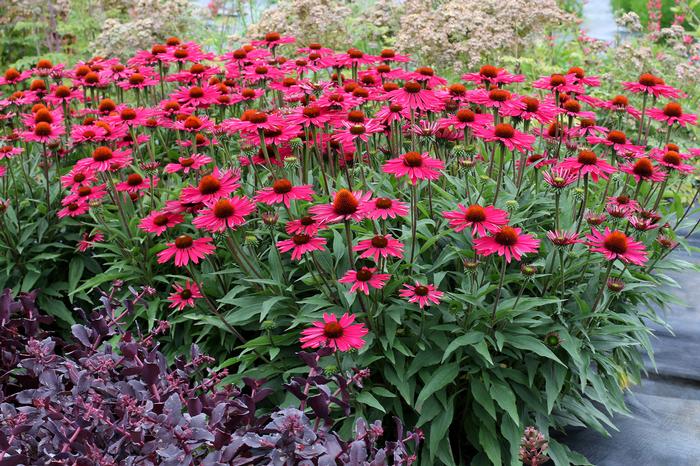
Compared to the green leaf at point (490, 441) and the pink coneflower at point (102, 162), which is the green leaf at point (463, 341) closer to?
the green leaf at point (490, 441)

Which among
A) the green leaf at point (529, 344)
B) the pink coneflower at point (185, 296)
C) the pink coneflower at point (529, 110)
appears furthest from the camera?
the pink coneflower at point (529, 110)

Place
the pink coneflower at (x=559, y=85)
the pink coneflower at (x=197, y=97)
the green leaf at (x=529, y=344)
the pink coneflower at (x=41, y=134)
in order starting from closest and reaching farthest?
the green leaf at (x=529, y=344) → the pink coneflower at (x=559, y=85) → the pink coneflower at (x=41, y=134) → the pink coneflower at (x=197, y=97)

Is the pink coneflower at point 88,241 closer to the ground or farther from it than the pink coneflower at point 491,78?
closer to the ground

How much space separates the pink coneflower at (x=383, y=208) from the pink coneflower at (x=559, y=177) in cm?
48

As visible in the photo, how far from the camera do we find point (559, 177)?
2211 millimetres

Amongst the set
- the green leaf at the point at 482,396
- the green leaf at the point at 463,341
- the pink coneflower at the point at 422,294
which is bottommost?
the green leaf at the point at 482,396

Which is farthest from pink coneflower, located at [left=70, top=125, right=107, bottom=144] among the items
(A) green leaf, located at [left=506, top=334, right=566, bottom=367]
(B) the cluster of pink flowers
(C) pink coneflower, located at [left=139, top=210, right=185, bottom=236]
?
(A) green leaf, located at [left=506, top=334, right=566, bottom=367]

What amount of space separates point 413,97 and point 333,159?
61cm

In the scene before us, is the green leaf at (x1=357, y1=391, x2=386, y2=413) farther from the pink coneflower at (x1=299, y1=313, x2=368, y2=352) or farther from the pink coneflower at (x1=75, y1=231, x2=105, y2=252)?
the pink coneflower at (x1=75, y1=231, x2=105, y2=252)

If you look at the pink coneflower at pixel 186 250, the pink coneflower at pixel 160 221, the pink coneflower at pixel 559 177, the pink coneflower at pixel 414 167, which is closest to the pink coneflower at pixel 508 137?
the pink coneflower at pixel 559 177

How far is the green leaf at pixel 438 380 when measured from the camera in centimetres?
209

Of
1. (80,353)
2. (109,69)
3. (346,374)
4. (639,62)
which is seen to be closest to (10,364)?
(80,353)

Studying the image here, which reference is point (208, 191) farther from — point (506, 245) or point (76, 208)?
point (506, 245)

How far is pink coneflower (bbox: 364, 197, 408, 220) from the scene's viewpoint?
6.69 feet
